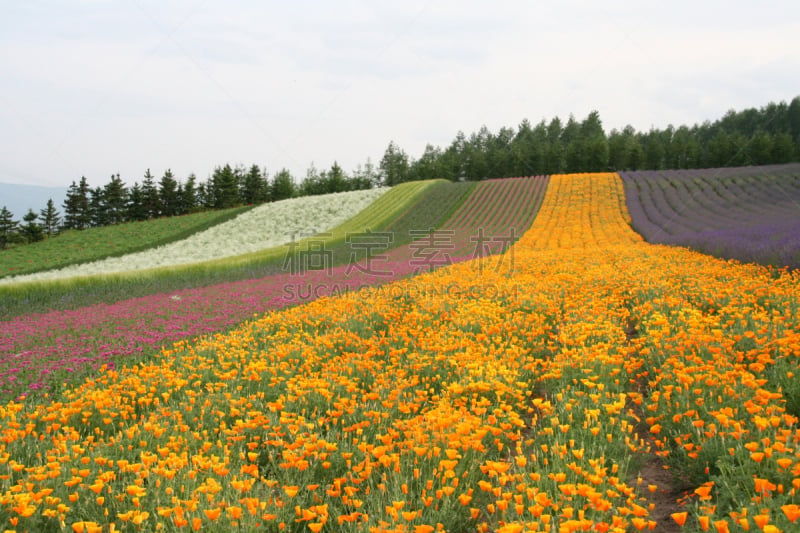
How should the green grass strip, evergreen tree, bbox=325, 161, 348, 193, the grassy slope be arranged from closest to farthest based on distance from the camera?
the green grass strip → the grassy slope → evergreen tree, bbox=325, 161, 348, 193

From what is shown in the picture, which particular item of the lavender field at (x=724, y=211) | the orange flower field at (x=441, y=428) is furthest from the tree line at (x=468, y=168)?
the orange flower field at (x=441, y=428)

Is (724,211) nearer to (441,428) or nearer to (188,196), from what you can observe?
(441,428)

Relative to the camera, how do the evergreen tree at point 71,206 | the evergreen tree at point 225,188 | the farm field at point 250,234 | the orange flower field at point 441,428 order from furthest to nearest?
the evergreen tree at point 225,188, the evergreen tree at point 71,206, the farm field at point 250,234, the orange flower field at point 441,428

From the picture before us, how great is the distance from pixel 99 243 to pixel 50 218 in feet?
65.7

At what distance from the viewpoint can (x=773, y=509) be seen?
2953 millimetres

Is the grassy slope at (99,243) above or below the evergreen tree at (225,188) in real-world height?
below

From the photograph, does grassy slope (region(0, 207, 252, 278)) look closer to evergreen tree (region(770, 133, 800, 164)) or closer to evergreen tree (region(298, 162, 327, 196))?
evergreen tree (region(298, 162, 327, 196))

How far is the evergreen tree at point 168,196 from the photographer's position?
2530 inches

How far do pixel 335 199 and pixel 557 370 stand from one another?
51.0m

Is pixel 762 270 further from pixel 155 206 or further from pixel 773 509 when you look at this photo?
pixel 155 206

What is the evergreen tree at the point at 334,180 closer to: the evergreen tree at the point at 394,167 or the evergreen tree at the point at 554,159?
the evergreen tree at the point at 394,167

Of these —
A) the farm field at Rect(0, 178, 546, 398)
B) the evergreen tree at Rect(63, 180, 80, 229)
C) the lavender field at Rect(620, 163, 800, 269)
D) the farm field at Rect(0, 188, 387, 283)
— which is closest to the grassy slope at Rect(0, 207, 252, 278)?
the farm field at Rect(0, 188, 387, 283)

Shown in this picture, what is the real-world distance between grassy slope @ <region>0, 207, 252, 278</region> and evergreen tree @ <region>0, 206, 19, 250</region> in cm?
913

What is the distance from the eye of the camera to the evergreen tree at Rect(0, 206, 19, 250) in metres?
48.0
